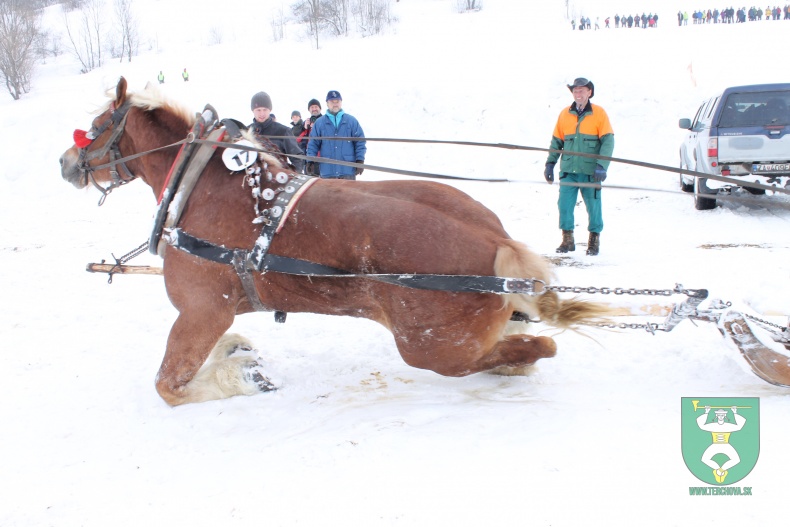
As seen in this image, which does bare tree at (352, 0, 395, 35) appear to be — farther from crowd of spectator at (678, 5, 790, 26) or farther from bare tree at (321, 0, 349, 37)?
crowd of spectator at (678, 5, 790, 26)

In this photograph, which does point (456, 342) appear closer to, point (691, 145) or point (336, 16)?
point (691, 145)

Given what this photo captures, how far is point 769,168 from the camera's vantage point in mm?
7746

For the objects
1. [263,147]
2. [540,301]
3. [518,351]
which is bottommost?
[518,351]

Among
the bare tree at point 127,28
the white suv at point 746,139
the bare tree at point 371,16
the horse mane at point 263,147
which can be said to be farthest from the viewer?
the bare tree at point 127,28

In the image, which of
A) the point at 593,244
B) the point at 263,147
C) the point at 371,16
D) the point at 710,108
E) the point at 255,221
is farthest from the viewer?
the point at 371,16

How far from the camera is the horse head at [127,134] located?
3572 mm

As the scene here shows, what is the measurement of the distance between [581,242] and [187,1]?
56.0 m

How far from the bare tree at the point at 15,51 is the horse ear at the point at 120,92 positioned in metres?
27.8

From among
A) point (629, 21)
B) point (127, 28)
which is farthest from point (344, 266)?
point (127, 28)

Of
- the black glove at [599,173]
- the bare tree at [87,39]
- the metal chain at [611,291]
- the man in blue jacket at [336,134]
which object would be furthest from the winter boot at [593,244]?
the bare tree at [87,39]

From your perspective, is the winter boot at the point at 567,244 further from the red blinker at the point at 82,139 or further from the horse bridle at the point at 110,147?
the red blinker at the point at 82,139

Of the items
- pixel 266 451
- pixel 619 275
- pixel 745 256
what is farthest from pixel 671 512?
pixel 745 256

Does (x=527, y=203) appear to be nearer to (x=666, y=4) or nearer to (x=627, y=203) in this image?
(x=627, y=203)

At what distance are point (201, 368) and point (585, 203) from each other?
4.34m
